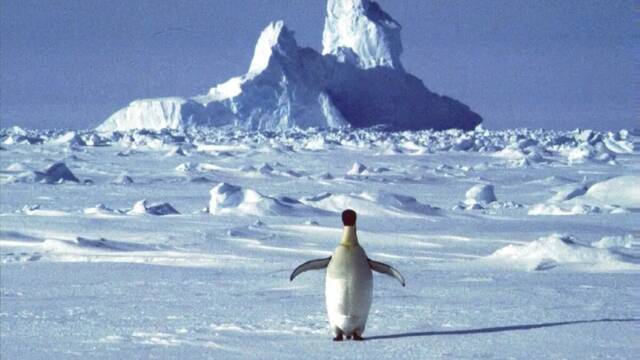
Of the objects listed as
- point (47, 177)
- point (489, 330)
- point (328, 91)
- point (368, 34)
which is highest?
point (368, 34)

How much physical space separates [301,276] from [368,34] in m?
46.5

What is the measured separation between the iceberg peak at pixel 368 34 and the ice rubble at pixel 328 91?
0.05m

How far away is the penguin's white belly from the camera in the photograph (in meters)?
4.27

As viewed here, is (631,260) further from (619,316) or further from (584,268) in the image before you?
(619,316)

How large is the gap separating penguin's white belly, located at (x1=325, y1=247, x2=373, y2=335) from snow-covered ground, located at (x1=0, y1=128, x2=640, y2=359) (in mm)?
109

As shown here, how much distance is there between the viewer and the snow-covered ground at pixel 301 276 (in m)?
4.34

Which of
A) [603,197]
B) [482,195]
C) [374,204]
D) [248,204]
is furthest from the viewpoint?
[603,197]

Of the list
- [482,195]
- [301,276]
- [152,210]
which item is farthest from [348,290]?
[482,195]

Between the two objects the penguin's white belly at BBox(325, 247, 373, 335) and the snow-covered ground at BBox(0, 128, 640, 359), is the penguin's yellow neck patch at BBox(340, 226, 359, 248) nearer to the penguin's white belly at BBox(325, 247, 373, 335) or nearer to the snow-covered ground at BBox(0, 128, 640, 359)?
the penguin's white belly at BBox(325, 247, 373, 335)

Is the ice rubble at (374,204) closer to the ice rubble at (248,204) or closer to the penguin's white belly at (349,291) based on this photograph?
the ice rubble at (248,204)

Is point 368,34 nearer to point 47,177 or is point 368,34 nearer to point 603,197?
point 47,177

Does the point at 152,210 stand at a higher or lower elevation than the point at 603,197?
lower

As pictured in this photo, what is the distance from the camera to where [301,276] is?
22.1ft

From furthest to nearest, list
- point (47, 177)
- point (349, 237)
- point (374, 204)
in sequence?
point (47, 177), point (374, 204), point (349, 237)
